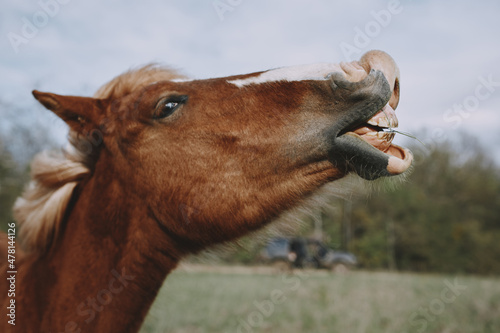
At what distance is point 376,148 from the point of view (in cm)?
189

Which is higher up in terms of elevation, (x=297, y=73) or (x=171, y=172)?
(x=297, y=73)

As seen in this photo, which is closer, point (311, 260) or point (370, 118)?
point (370, 118)

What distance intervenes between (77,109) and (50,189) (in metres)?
0.61

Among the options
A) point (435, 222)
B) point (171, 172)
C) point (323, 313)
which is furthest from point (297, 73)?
point (435, 222)

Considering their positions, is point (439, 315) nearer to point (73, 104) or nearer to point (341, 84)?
point (341, 84)

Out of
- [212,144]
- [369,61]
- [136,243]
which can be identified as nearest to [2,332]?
[136,243]

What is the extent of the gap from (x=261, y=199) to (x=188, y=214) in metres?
0.45

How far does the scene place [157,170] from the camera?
223cm

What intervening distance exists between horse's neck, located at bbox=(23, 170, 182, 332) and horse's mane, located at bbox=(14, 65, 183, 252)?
0.12 meters
